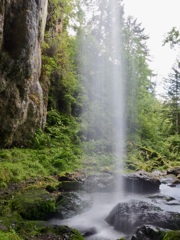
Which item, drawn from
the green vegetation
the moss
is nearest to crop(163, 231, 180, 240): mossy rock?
the moss

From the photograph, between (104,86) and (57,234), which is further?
(104,86)

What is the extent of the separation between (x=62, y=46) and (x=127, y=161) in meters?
9.74

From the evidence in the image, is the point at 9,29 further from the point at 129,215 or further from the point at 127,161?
the point at 127,161

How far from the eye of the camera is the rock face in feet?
31.5

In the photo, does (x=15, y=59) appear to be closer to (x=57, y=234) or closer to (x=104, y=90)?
(x=57, y=234)

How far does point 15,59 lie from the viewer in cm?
991

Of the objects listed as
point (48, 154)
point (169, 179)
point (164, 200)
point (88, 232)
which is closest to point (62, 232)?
point (88, 232)

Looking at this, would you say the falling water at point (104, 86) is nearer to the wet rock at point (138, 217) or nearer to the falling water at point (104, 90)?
the falling water at point (104, 90)

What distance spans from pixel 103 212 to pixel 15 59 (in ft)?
21.9

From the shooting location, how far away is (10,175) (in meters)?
9.27

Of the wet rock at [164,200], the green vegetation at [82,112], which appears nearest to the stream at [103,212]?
the wet rock at [164,200]

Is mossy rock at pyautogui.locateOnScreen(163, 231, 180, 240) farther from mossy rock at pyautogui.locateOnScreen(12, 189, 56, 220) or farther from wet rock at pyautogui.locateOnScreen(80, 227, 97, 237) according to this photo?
mossy rock at pyautogui.locateOnScreen(12, 189, 56, 220)

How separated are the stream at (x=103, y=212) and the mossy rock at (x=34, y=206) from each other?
324 mm

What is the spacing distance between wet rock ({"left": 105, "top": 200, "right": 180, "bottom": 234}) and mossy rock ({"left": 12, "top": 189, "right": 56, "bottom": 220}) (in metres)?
1.67
